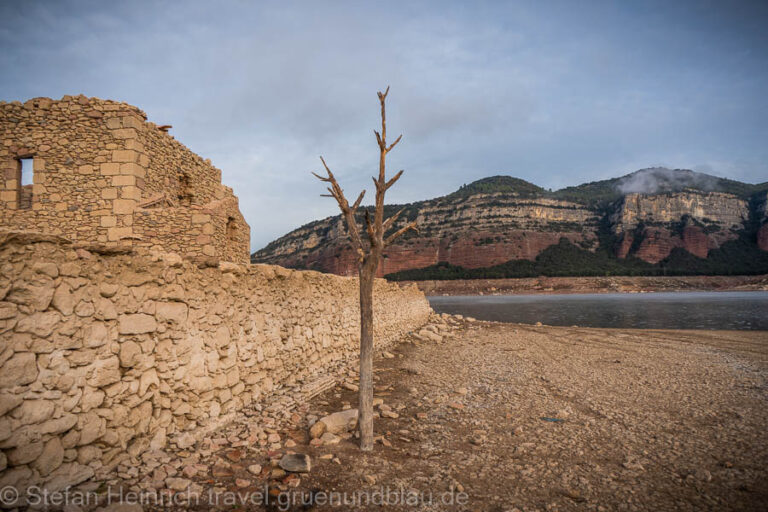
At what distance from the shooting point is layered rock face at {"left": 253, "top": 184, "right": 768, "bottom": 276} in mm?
80250

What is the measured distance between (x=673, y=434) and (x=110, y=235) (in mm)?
10820

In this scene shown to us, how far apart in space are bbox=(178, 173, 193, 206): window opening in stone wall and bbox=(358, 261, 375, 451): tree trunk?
7.35m

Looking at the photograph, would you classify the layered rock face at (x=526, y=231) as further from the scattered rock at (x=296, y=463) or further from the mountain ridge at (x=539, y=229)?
the scattered rock at (x=296, y=463)

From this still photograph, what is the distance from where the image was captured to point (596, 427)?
545 centimetres

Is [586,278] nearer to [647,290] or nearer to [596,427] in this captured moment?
[647,290]

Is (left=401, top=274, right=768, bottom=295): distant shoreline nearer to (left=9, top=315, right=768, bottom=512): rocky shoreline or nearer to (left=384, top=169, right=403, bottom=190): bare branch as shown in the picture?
(left=9, top=315, right=768, bottom=512): rocky shoreline

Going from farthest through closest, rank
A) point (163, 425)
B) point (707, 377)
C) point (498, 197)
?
point (498, 197) < point (707, 377) < point (163, 425)

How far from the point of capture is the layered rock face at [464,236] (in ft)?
265

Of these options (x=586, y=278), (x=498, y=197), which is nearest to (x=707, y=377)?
(x=586, y=278)

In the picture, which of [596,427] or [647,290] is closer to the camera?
[596,427]

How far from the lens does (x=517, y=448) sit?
4.68 metres

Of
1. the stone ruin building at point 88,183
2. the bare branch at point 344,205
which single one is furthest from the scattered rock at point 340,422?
the stone ruin building at point 88,183

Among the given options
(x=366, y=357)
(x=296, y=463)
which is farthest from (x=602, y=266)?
(x=296, y=463)

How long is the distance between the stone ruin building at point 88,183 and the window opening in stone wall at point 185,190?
60.2 inches
